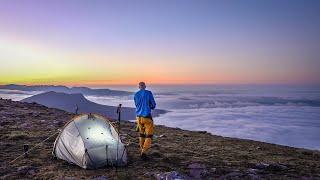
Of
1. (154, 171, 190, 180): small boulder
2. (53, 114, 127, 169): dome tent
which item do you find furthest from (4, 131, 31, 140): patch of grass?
(154, 171, 190, 180): small boulder

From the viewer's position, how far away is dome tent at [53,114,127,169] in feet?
40.2

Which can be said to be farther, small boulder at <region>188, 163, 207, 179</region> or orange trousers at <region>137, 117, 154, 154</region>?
orange trousers at <region>137, 117, 154, 154</region>

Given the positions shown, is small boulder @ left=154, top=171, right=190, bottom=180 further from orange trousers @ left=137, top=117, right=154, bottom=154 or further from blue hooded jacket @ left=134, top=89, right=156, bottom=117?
blue hooded jacket @ left=134, top=89, right=156, bottom=117

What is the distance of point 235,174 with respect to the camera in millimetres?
11680

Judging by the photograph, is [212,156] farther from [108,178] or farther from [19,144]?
[19,144]

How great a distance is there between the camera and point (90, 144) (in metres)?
12.5

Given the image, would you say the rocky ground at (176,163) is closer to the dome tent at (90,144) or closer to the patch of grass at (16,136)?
the patch of grass at (16,136)

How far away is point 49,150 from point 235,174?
7.81m

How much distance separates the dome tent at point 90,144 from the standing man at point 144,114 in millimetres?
924

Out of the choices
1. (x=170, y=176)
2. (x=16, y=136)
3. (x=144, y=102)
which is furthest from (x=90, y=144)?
(x=16, y=136)

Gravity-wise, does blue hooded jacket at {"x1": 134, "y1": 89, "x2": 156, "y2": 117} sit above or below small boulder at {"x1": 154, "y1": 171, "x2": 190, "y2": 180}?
above

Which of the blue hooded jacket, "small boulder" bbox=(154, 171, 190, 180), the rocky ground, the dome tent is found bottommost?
the rocky ground

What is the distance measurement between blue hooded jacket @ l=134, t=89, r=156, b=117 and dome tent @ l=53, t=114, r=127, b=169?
134 cm

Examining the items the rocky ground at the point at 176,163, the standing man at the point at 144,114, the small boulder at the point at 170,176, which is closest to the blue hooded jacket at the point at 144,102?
the standing man at the point at 144,114
